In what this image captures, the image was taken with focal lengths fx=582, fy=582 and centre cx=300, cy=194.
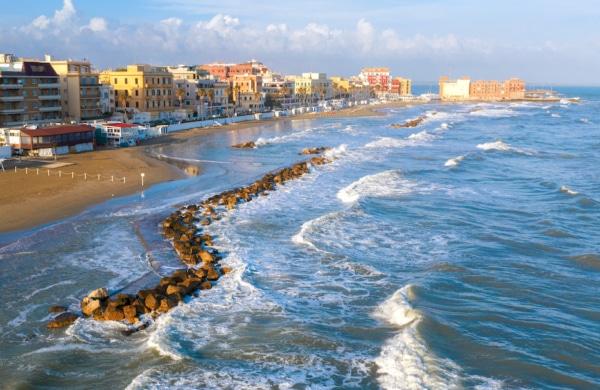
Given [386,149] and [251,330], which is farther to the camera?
[386,149]

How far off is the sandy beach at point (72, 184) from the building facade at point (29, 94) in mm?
9393

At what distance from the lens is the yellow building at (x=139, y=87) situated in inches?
2628

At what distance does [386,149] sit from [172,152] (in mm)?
18891

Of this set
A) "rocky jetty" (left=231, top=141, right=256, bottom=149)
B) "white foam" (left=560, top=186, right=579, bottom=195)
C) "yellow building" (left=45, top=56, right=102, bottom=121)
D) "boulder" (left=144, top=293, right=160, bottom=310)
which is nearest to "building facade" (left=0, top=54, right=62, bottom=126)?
"yellow building" (left=45, top=56, right=102, bottom=121)

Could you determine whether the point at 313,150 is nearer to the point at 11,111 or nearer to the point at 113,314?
the point at 11,111

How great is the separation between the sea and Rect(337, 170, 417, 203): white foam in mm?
182

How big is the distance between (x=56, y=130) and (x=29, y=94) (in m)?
11.0

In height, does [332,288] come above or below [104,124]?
below

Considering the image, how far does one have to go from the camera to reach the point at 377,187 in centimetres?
3275

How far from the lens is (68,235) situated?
2259cm

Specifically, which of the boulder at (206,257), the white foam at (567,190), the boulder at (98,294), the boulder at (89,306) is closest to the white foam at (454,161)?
the white foam at (567,190)

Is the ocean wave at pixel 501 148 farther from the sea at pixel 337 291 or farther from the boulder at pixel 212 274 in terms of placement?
the boulder at pixel 212 274

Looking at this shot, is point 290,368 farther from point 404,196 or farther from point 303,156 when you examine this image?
point 303,156

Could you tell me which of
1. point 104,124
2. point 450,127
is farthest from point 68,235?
point 450,127
